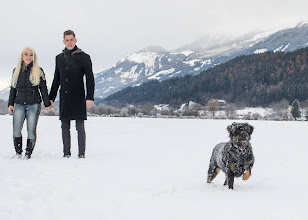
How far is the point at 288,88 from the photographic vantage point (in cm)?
12975

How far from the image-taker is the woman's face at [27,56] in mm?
6914

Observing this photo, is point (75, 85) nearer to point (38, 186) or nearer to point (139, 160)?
point (139, 160)

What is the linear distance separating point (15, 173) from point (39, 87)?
9.08 feet

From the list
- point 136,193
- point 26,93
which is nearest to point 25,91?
point 26,93

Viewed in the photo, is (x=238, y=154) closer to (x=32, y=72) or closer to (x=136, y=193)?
(x=136, y=193)

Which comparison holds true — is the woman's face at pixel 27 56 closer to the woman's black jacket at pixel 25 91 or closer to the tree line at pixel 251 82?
the woman's black jacket at pixel 25 91

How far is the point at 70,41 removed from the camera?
7.27 m

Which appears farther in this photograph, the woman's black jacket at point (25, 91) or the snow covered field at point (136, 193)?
the woman's black jacket at point (25, 91)

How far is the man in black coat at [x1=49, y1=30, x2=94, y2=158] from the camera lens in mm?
7297

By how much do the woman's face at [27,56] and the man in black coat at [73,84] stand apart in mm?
666

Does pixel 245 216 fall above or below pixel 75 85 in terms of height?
below

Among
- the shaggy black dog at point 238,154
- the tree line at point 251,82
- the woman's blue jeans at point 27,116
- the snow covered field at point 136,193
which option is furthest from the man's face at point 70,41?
the tree line at point 251,82

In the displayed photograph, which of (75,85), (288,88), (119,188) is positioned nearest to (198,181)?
Result: (119,188)

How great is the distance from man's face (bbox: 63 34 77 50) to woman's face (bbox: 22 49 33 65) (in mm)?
818
